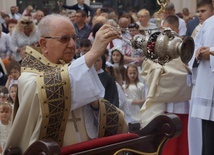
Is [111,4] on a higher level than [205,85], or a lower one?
lower

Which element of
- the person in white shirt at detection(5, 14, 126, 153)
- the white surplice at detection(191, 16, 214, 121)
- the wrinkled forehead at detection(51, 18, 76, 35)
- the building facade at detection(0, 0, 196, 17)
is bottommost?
the building facade at detection(0, 0, 196, 17)

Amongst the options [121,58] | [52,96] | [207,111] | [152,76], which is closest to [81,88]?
[52,96]

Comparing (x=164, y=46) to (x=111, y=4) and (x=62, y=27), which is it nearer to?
(x=62, y=27)

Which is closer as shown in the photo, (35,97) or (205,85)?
(35,97)

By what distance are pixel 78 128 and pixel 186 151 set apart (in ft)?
9.76

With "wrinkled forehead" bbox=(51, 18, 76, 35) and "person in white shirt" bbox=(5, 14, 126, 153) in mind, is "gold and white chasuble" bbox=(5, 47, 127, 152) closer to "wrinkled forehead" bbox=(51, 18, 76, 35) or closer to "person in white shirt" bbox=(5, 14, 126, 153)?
"person in white shirt" bbox=(5, 14, 126, 153)

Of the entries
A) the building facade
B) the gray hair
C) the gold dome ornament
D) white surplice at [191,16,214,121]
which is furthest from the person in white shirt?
the building facade

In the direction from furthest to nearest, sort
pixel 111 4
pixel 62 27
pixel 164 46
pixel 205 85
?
pixel 111 4
pixel 205 85
pixel 62 27
pixel 164 46

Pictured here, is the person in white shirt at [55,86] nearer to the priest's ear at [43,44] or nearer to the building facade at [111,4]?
the priest's ear at [43,44]

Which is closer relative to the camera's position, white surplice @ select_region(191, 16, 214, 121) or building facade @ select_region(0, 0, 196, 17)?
white surplice @ select_region(191, 16, 214, 121)

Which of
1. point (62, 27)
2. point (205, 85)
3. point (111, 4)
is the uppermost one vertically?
point (62, 27)

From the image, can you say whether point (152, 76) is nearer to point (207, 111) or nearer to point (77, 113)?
point (207, 111)

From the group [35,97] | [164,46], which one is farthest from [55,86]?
[164,46]

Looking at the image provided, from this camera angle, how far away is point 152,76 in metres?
5.62
